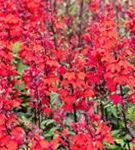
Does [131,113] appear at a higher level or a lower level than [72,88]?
lower

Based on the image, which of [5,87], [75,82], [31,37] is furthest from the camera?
[31,37]

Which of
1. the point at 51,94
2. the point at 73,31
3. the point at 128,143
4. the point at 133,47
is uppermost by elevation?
the point at 73,31

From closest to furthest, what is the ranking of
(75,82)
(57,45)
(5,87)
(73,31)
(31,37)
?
(5,87)
(75,82)
(31,37)
(57,45)
(73,31)

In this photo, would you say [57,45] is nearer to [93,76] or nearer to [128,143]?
[93,76]

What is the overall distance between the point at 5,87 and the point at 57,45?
1.93m

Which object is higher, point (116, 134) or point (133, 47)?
point (133, 47)

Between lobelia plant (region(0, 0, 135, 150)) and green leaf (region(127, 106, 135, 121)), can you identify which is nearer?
lobelia plant (region(0, 0, 135, 150))

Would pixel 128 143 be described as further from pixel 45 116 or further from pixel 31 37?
pixel 31 37

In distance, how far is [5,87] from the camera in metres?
4.67

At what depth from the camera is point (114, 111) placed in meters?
5.73

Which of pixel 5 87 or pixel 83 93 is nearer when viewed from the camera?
pixel 5 87

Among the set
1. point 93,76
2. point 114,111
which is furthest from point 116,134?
point 93,76

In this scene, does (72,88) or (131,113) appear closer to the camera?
(72,88)

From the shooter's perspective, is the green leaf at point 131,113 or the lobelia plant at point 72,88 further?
the green leaf at point 131,113
